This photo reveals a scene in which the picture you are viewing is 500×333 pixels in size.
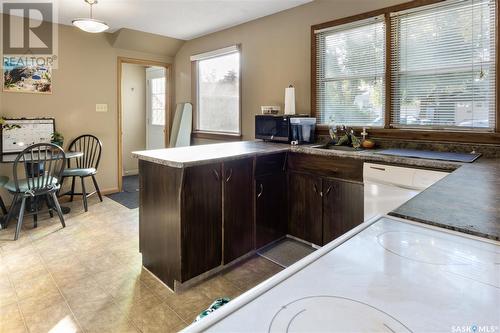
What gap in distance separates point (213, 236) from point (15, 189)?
7.53ft

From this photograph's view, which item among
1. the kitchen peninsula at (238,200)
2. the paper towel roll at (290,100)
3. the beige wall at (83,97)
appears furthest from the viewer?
the beige wall at (83,97)

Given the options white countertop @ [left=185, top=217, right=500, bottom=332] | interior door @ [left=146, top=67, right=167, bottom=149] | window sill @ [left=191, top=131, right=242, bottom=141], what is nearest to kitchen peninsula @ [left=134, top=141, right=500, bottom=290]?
white countertop @ [left=185, top=217, right=500, bottom=332]

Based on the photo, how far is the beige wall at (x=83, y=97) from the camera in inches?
166

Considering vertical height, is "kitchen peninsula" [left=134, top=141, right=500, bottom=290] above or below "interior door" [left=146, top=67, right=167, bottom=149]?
below

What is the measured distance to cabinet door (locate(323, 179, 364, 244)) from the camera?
2.60 metres

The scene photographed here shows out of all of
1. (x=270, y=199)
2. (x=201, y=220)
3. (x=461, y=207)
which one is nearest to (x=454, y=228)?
(x=461, y=207)

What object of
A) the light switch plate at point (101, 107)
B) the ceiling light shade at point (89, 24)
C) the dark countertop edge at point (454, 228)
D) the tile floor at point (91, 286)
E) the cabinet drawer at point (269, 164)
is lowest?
the tile floor at point (91, 286)

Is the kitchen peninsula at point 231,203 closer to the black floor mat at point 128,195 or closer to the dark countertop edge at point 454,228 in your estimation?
the dark countertop edge at point 454,228

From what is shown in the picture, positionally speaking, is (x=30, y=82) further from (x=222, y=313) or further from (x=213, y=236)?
(x=222, y=313)

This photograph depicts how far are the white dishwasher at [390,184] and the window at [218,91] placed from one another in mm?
2308

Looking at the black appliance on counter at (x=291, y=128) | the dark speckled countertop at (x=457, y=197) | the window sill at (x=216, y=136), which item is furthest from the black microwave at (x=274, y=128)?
the dark speckled countertop at (x=457, y=197)

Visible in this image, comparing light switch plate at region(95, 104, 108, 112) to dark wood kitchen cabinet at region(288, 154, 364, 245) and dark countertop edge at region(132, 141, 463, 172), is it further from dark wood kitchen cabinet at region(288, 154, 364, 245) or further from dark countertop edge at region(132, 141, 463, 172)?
dark wood kitchen cabinet at region(288, 154, 364, 245)

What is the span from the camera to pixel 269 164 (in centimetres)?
284

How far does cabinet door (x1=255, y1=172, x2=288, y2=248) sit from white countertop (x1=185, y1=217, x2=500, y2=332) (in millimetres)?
1934
